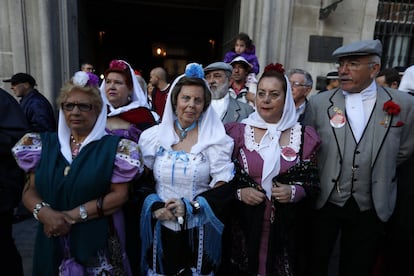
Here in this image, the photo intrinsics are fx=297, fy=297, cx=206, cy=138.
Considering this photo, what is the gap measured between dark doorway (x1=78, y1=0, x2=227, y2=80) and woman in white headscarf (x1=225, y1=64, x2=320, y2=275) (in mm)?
6881

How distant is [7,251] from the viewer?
227cm

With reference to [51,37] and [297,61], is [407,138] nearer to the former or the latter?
[297,61]

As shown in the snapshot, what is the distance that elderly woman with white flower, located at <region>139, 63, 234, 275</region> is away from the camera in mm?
2055

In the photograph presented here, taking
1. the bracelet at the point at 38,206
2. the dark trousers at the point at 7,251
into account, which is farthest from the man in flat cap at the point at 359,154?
the dark trousers at the point at 7,251

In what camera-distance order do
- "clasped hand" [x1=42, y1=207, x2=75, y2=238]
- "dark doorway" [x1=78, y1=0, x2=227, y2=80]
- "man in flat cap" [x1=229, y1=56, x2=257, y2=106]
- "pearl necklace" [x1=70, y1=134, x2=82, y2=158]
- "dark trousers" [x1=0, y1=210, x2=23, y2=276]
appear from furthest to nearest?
1. "dark doorway" [x1=78, y1=0, x2=227, y2=80]
2. "man in flat cap" [x1=229, y1=56, x2=257, y2=106]
3. "dark trousers" [x1=0, y1=210, x2=23, y2=276]
4. "pearl necklace" [x1=70, y1=134, x2=82, y2=158]
5. "clasped hand" [x1=42, y1=207, x2=75, y2=238]

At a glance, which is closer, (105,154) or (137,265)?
(105,154)

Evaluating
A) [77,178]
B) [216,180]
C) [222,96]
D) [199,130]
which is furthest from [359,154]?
[77,178]

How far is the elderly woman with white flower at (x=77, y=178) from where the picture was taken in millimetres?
1827

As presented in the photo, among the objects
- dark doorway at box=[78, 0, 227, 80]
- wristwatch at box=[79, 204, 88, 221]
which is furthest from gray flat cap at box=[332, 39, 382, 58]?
dark doorway at box=[78, 0, 227, 80]

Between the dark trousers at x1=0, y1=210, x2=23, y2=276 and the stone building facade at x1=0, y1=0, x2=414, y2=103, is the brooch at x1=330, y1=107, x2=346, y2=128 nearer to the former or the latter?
the dark trousers at x1=0, y1=210, x2=23, y2=276

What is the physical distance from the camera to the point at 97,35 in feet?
38.0

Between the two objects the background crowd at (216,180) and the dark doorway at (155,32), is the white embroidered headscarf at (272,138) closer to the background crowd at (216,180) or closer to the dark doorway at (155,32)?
the background crowd at (216,180)

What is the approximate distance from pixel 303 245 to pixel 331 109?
1.18 m

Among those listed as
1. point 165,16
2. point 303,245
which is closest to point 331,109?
point 303,245
